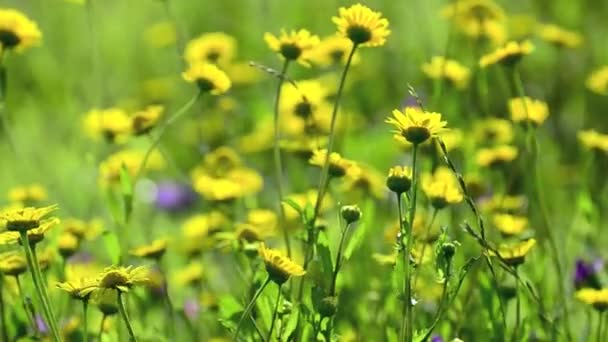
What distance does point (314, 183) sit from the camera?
2.38 metres

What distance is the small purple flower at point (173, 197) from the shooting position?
247cm

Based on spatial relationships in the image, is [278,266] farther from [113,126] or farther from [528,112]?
[113,126]

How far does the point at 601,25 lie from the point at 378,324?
172 cm

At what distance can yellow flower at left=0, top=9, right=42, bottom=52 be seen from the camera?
1412 mm

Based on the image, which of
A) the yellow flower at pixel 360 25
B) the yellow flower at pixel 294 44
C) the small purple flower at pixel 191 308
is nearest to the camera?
the yellow flower at pixel 360 25

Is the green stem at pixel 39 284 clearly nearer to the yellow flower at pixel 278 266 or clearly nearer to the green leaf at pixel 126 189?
the yellow flower at pixel 278 266

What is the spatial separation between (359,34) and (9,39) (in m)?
0.46

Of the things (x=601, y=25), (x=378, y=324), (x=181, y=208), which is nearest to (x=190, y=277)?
(x=378, y=324)

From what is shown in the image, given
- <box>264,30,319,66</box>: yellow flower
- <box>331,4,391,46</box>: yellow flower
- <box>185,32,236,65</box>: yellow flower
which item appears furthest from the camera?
<box>185,32,236,65</box>: yellow flower

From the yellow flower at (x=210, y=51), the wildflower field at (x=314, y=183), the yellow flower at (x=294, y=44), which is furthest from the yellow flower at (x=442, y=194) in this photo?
the yellow flower at (x=210, y=51)

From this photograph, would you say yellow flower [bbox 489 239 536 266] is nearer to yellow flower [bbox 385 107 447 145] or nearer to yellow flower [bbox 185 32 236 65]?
yellow flower [bbox 385 107 447 145]

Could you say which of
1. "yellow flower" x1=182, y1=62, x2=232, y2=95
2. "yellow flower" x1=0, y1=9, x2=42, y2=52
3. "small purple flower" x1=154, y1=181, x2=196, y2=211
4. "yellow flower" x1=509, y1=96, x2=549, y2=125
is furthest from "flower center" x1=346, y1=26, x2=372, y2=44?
"small purple flower" x1=154, y1=181, x2=196, y2=211

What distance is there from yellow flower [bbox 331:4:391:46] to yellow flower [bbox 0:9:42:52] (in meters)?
0.42

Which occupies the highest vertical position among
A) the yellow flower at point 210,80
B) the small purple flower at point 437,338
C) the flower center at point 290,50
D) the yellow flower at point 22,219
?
the flower center at point 290,50
